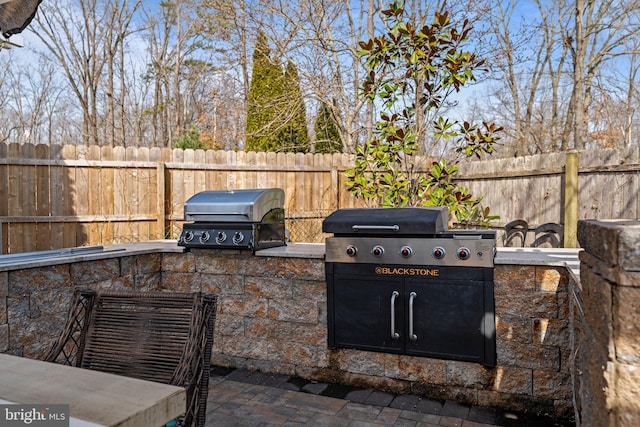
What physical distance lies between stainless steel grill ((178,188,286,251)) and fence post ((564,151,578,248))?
160 inches

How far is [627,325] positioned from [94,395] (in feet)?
4.37

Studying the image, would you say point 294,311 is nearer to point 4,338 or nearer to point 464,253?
point 464,253

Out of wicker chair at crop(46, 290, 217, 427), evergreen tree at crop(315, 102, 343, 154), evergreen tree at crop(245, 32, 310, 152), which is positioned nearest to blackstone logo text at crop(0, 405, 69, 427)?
wicker chair at crop(46, 290, 217, 427)

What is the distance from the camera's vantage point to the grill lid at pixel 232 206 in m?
3.30

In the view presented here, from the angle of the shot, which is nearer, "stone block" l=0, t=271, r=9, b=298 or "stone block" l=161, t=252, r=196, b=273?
"stone block" l=0, t=271, r=9, b=298

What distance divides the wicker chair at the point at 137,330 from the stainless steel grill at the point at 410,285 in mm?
1333

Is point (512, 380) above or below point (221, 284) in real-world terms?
below

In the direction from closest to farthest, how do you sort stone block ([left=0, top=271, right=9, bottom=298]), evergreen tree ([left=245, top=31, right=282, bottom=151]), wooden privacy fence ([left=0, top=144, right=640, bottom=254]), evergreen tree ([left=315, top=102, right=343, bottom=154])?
stone block ([left=0, top=271, right=9, bottom=298]) → wooden privacy fence ([left=0, top=144, right=640, bottom=254]) → evergreen tree ([left=245, top=31, right=282, bottom=151]) → evergreen tree ([left=315, top=102, right=343, bottom=154])

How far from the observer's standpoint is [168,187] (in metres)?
7.10

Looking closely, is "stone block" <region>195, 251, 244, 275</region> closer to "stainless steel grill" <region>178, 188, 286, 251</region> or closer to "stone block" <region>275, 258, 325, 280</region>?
"stainless steel grill" <region>178, 188, 286, 251</region>

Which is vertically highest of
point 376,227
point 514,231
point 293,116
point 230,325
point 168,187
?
point 293,116

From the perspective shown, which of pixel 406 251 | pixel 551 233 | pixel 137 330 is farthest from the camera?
pixel 551 233

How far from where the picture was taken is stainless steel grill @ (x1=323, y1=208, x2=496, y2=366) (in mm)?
2746

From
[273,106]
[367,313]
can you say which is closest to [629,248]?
[367,313]
